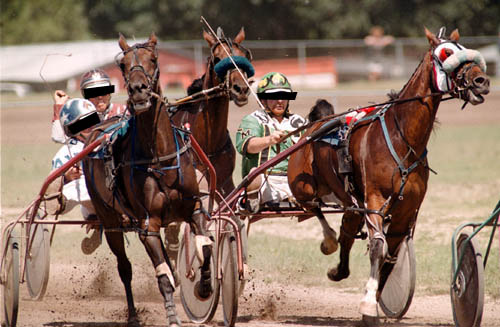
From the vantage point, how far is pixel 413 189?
593 centimetres

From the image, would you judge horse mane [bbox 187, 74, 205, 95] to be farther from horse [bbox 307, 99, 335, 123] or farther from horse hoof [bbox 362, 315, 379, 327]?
A: horse hoof [bbox 362, 315, 379, 327]

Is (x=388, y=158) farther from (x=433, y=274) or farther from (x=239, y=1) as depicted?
(x=239, y=1)

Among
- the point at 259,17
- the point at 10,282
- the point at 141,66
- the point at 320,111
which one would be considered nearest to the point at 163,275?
the point at 141,66

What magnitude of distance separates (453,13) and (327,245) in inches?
994

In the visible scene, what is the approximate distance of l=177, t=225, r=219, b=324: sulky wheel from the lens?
6172mm

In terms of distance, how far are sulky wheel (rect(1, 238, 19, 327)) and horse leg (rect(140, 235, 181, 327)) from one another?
1.30 meters

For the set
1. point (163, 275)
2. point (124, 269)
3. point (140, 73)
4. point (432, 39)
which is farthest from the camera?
point (124, 269)

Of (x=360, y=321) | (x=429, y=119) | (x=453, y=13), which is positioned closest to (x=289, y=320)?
(x=360, y=321)

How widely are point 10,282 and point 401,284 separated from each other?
2970 mm

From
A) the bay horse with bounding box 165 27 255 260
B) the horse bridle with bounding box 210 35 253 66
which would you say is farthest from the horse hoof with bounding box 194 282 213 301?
the horse bridle with bounding box 210 35 253 66

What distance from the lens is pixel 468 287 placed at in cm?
555

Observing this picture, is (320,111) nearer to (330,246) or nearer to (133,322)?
(330,246)

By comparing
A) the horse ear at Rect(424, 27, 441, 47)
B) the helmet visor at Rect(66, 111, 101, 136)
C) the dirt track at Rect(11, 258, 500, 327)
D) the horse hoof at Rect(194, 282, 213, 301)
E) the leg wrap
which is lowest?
the dirt track at Rect(11, 258, 500, 327)

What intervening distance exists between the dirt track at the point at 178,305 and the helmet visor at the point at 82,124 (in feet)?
4.91
